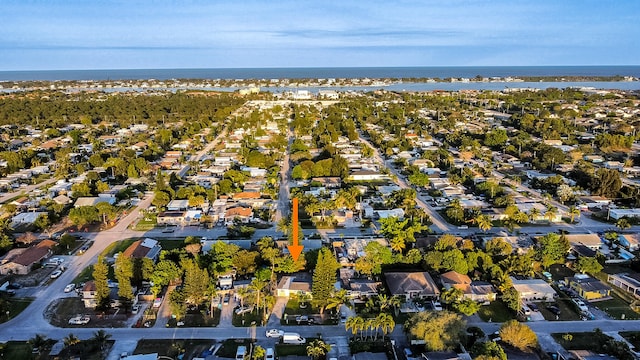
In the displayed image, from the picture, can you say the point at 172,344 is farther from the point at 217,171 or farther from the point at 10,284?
the point at 217,171

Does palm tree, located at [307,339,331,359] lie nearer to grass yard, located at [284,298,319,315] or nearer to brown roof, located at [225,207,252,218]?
grass yard, located at [284,298,319,315]

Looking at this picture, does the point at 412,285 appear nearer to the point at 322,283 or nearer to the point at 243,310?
the point at 322,283

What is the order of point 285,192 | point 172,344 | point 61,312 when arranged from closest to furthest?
point 172,344 → point 61,312 → point 285,192

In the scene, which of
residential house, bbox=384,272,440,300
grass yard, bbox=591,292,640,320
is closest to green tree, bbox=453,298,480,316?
residential house, bbox=384,272,440,300

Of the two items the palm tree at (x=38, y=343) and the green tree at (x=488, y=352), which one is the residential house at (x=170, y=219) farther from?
the green tree at (x=488, y=352)

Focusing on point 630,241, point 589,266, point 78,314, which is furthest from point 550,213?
point 78,314

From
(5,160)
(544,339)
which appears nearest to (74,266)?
(544,339)

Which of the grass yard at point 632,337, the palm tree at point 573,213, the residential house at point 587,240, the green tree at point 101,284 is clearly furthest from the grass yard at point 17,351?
the palm tree at point 573,213
